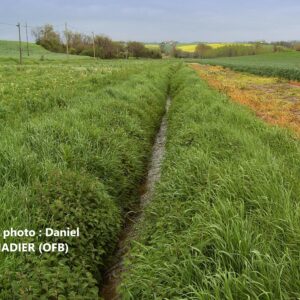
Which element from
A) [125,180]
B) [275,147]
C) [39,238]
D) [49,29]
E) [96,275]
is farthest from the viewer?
[49,29]

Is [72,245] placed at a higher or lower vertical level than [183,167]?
lower

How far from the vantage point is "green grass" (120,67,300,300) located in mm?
2836

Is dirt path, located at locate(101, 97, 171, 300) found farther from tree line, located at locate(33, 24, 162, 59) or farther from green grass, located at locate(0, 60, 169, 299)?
tree line, located at locate(33, 24, 162, 59)

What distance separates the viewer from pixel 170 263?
3.32 metres

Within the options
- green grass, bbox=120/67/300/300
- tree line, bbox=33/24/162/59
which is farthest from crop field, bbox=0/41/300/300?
tree line, bbox=33/24/162/59

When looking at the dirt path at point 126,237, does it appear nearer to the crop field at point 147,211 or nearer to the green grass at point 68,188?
the crop field at point 147,211

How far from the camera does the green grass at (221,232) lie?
2836 millimetres

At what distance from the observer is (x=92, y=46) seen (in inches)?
3957

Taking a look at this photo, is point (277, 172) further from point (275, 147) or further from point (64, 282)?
point (64, 282)

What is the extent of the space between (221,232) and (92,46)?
10296 cm

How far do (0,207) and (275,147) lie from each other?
500 centimetres

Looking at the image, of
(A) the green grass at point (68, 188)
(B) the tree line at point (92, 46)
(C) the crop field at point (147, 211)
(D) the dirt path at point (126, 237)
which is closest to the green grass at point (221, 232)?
(C) the crop field at point (147, 211)

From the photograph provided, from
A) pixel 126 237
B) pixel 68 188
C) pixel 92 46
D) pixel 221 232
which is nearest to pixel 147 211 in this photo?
pixel 126 237

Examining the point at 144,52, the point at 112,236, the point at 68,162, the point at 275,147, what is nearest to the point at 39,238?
the point at 112,236
